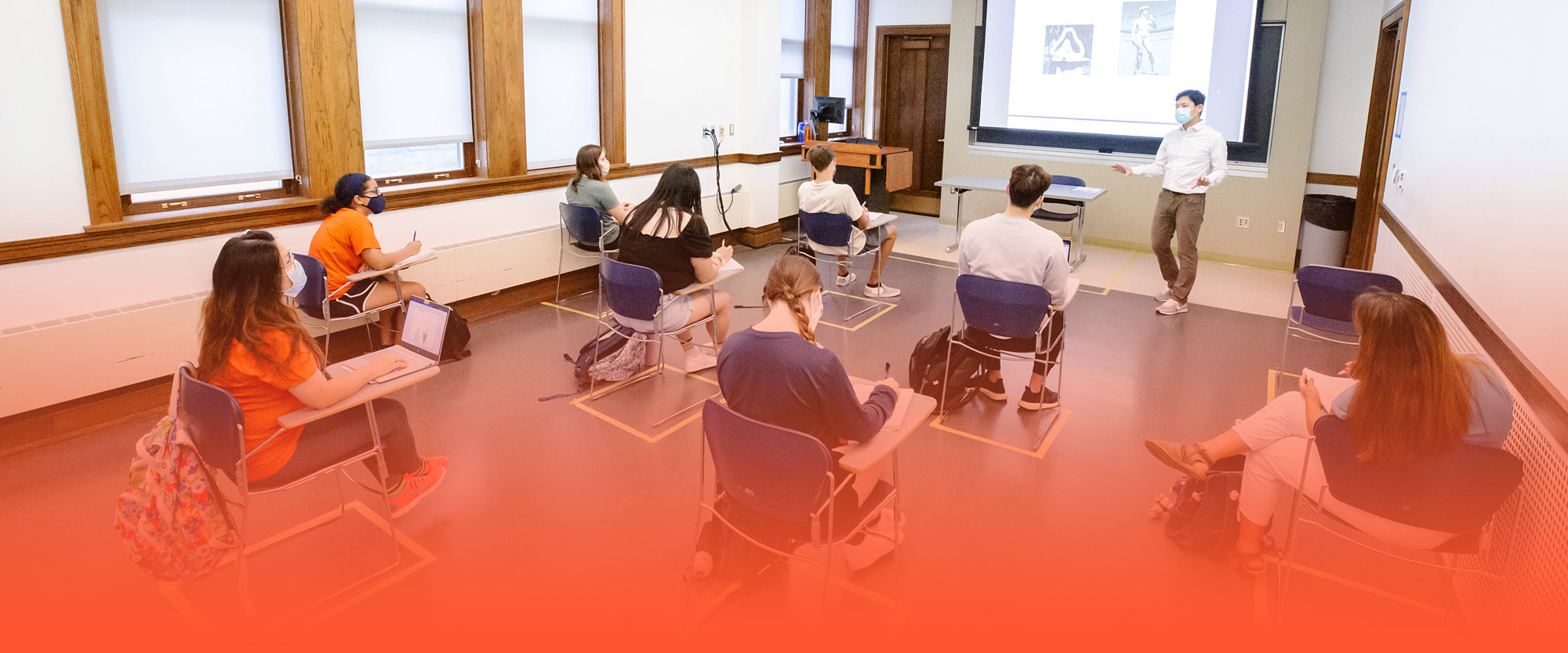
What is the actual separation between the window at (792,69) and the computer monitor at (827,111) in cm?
38

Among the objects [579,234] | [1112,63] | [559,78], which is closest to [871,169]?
[1112,63]

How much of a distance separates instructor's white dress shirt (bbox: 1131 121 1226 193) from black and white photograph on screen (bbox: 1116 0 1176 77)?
1749 mm

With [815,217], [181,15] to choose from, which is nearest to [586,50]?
[815,217]

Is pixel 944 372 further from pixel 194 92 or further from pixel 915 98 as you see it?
pixel 915 98

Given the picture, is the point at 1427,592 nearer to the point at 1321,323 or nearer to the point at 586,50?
the point at 1321,323

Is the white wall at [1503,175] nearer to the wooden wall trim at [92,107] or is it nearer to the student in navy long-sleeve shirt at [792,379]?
the student in navy long-sleeve shirt at [792,379]

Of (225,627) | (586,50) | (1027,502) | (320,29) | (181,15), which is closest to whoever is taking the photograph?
(225,627)

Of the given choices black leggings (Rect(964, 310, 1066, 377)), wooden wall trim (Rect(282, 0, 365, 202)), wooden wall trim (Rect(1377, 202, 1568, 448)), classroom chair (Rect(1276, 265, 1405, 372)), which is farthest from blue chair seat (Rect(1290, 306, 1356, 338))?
wooden wall trim (Rect(282, 0, 365, 202))

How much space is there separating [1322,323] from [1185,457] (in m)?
1.83

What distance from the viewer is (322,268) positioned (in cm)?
434

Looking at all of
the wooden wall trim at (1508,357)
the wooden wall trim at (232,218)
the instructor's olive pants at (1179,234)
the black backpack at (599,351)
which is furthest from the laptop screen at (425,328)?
the instructor's olive pants at (1179,234)

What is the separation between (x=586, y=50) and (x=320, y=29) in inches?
82.6

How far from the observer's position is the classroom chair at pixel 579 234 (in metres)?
5.81

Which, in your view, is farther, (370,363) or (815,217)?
(815,217)
